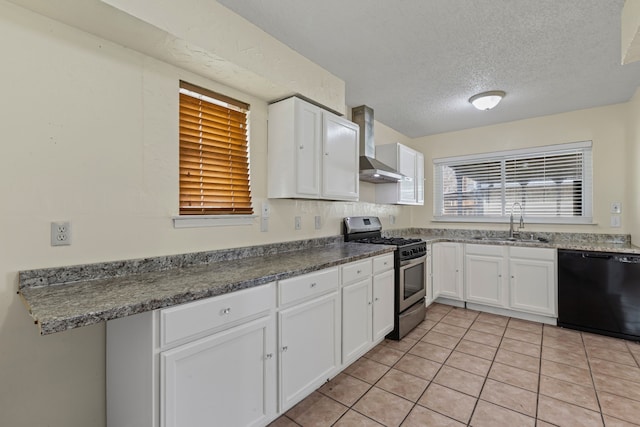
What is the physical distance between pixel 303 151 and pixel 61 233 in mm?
1563

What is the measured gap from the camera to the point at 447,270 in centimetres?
393

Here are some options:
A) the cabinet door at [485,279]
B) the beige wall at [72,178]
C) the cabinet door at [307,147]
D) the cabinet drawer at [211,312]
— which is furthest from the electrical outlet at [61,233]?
the cabinet door at [485,279]

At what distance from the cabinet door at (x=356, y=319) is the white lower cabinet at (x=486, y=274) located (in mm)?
1962

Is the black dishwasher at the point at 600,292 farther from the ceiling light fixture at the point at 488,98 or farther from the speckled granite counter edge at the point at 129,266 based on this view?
the speckled granite counter edge at the point at 129,266

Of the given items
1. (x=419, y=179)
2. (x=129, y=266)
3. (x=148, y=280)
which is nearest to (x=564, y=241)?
(x=419, y=179)

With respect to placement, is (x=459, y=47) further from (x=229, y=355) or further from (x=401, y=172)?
(x=229, y=355)

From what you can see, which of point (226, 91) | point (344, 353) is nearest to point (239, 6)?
point (226, 91)

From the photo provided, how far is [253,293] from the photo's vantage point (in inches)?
60.4

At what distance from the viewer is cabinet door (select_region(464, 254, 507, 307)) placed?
357 cm

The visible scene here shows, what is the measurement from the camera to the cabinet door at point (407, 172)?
3812 millimetres

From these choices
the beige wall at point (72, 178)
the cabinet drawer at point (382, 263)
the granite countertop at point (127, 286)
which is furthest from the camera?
the cabinet drawer at point (382, 263)

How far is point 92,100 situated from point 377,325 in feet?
8.24

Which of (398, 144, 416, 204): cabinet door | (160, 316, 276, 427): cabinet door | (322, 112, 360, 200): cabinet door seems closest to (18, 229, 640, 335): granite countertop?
(160, 316, 276, 427): cabinet door

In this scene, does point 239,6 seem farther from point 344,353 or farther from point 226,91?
point 344,353
